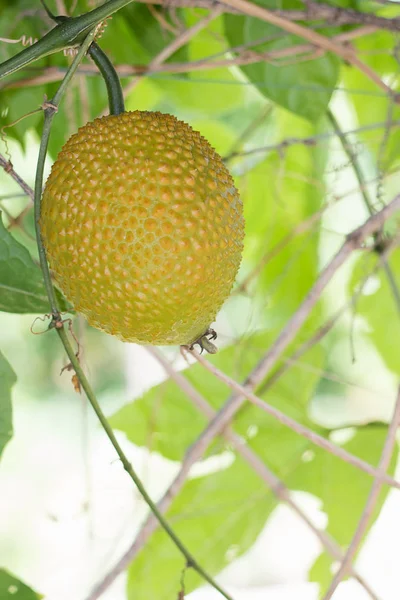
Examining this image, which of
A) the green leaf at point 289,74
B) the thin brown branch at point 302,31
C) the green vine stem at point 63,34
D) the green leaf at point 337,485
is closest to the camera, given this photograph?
the green vine stem at point 63,34

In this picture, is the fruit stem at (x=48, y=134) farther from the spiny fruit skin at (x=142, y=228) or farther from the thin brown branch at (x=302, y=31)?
the thin brown branch at (x=302, y=31)

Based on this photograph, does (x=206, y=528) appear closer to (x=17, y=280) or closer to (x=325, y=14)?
(x=17, y=280)

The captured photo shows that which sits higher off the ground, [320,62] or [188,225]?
[320,62]

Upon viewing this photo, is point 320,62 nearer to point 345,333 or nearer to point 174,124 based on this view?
point 174,124

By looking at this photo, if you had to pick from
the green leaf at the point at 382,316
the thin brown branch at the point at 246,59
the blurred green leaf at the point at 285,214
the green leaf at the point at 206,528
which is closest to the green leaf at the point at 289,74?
the thin brown branch at the point at 246,59

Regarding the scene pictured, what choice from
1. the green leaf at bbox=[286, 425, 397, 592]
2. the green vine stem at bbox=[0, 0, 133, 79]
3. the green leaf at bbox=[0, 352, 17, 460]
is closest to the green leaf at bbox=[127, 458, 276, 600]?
the green leaf at bbox=[286, 425, 397, 592]

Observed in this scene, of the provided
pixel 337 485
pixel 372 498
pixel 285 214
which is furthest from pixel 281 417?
pixel 285 214

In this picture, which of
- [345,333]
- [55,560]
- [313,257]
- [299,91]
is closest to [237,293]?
[313,257]

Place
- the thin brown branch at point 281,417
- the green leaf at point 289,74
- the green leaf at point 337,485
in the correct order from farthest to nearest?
1. the green leaf at point 337,485
2. the green leaf at point 289,74
3. the thin brown branch at point 281,417
